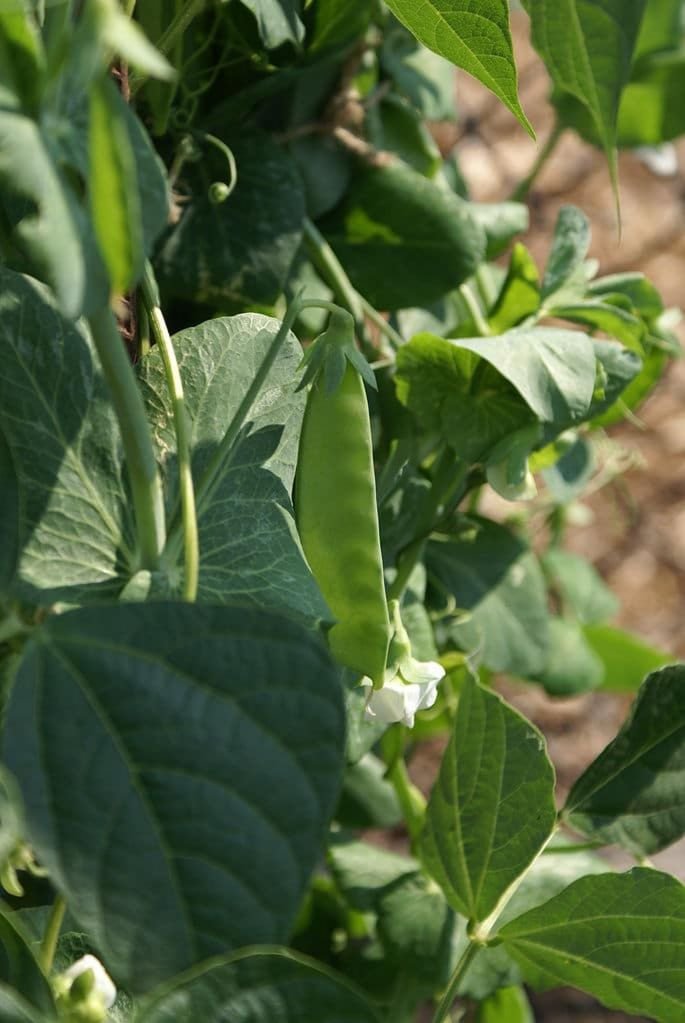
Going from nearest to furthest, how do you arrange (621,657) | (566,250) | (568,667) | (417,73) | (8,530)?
(8,530), (566,250), (417,73), (568,667), (621,657)

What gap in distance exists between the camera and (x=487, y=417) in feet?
1.73

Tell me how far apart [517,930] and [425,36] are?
0.34 metres

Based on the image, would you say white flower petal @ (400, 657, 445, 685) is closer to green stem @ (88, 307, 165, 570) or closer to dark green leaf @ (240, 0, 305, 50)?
green stem @ (88, 307, 165, 570)

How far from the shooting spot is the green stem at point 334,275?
0.60 m

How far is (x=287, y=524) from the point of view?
416 mm

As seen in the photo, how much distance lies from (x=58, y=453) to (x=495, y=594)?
377 mm

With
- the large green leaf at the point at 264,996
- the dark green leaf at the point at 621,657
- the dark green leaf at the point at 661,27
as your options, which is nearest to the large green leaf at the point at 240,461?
the large green leaf at the point at 264,996

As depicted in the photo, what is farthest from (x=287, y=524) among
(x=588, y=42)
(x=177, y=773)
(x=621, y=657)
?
(x=621, y=657)

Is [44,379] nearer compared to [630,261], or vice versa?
[44,379]

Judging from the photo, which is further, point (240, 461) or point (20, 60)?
point (240, 461)

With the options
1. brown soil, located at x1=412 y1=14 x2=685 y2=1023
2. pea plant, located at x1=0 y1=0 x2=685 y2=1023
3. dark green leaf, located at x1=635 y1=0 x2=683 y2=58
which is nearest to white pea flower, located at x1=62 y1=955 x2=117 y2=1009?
pea plant, located at x1=0 y1=0 x2=685 y2=1023

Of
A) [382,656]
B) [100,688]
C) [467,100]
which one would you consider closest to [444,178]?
[382,656]

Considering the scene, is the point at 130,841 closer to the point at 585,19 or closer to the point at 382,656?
the point at 382,656

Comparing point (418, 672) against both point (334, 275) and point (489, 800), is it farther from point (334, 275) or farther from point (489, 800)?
point (334, 275)
